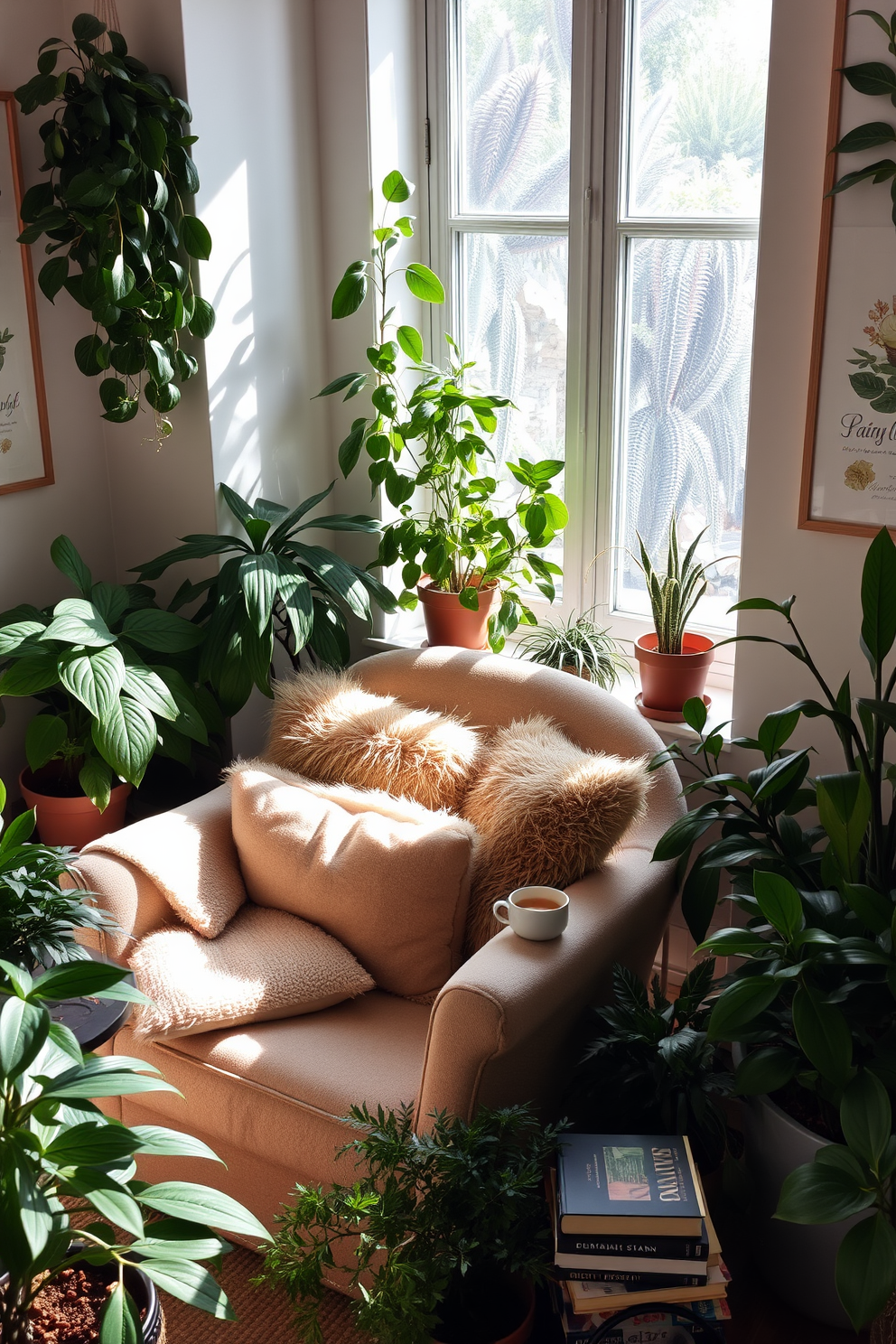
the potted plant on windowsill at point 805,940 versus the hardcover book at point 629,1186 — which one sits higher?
the potted plant on windowsill at point 805,940

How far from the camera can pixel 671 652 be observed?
2.56 m

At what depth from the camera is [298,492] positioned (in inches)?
121

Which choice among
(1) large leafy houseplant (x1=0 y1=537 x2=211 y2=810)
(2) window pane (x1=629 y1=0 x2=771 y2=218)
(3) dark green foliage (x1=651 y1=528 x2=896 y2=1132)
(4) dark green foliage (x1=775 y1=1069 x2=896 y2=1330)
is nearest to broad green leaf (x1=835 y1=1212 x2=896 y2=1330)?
(4) dark green foliage (x1=775 y1=1069 x2=896 y2=1330)

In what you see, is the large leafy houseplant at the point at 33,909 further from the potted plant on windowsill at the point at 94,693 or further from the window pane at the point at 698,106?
the window pane at the point at 698,106

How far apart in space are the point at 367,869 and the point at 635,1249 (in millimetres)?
758

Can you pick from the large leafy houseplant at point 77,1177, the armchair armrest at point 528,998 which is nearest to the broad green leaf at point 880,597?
the armchair armrest at point 528,998

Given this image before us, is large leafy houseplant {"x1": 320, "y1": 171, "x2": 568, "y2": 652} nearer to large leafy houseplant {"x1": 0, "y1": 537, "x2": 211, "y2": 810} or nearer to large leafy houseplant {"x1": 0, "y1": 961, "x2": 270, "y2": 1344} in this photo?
large leafy houseplant {"x1": 0, "y1": 537, "x2": 211, "y2": 810}

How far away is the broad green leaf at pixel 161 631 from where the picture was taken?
8.37 ft

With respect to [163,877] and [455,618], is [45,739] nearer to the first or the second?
[163,877]

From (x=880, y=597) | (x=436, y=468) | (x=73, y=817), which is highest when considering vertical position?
(x=436, y=468)

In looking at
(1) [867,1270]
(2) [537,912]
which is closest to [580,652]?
(2) [537,912]

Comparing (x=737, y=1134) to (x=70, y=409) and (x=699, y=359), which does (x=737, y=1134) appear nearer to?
(x=699, y=359)

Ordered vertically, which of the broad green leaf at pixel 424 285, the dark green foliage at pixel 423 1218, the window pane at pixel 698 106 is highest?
the window pane at pixel 698 106

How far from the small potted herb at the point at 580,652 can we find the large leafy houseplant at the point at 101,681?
759mm
